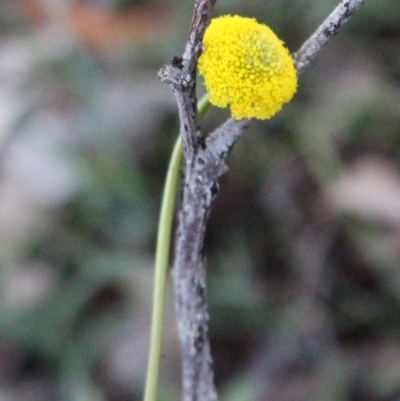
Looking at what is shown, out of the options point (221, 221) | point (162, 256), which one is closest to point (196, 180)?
point (162, 256)

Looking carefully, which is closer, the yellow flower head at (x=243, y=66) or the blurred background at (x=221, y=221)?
the yellow flower head at (x=243, y=66)

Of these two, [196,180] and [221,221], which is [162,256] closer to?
[196,180]

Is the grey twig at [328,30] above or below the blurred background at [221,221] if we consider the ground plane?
below

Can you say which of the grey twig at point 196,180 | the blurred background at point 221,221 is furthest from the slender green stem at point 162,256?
the blurred background at point 221,221

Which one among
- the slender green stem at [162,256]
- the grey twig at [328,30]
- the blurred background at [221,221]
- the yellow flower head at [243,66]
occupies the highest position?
the blurred background at [221,221]

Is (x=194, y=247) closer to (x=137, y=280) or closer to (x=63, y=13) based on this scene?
(x=137, y=280)

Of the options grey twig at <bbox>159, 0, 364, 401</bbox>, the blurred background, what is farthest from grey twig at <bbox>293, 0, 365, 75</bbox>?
the blurred background

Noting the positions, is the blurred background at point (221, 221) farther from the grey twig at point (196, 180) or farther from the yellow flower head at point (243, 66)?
the yellow flower head at point (243, 66)
